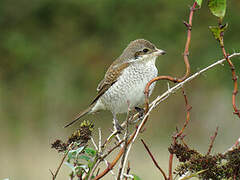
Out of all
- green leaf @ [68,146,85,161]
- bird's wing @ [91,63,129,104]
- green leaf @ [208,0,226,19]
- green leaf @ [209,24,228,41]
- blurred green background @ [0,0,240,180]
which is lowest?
green leaf @ [68,146,85,161]

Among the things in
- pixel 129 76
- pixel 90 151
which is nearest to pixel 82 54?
pixel 129 76

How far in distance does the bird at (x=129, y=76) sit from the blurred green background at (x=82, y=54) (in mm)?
7747

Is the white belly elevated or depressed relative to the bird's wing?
depressed

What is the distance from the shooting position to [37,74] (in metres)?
12.7

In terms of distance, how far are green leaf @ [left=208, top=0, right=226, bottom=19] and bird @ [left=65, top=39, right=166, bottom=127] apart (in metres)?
1.78

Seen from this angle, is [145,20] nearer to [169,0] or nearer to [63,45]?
[169,0]

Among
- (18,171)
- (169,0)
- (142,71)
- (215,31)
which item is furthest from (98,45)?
(215,31)

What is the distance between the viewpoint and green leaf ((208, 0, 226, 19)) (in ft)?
4.85

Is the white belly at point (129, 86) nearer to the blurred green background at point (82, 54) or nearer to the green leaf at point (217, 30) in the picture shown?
the green leaf at point (217, 30)

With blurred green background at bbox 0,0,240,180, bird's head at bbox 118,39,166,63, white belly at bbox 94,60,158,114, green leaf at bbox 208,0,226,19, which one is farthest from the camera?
blurred green background at bbox 0,0,240,180

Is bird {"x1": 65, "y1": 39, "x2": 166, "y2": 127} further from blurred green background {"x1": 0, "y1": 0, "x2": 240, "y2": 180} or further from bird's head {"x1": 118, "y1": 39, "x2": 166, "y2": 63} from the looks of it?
blurred green background {"x1": 0, "y1": 0, "x2": 240, "y2": 180}

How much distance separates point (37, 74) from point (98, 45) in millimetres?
1721

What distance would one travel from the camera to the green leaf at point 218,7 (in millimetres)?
1479

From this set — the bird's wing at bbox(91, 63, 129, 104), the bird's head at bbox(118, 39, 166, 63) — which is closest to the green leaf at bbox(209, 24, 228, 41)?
the bird's head at bbox(118, 39, 166, 63)
